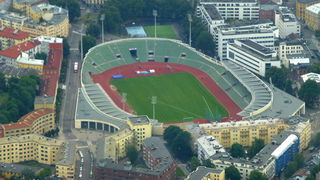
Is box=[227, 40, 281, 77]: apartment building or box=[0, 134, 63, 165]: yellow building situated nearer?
box=[0, 134, 63, 165]: yellow building

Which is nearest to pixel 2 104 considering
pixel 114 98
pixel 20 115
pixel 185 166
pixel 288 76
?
pixel 20 115

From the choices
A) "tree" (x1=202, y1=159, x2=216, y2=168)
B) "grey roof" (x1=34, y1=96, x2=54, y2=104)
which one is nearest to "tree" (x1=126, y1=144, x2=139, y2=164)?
"tree" (x1=202, y1=159, x2=216, y2=168)

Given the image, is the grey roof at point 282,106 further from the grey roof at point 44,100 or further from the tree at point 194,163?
the grey roof at point 44,100

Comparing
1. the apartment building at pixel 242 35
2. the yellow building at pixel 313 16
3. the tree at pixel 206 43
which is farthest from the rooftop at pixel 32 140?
the yellow building at pixel 313 16

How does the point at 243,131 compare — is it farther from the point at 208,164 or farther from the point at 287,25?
the point at 287,25

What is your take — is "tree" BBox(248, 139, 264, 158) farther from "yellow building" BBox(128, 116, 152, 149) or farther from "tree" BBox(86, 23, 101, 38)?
"tree" BBox(86, 23, 101, 38)

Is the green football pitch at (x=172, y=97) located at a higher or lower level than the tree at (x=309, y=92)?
lower
